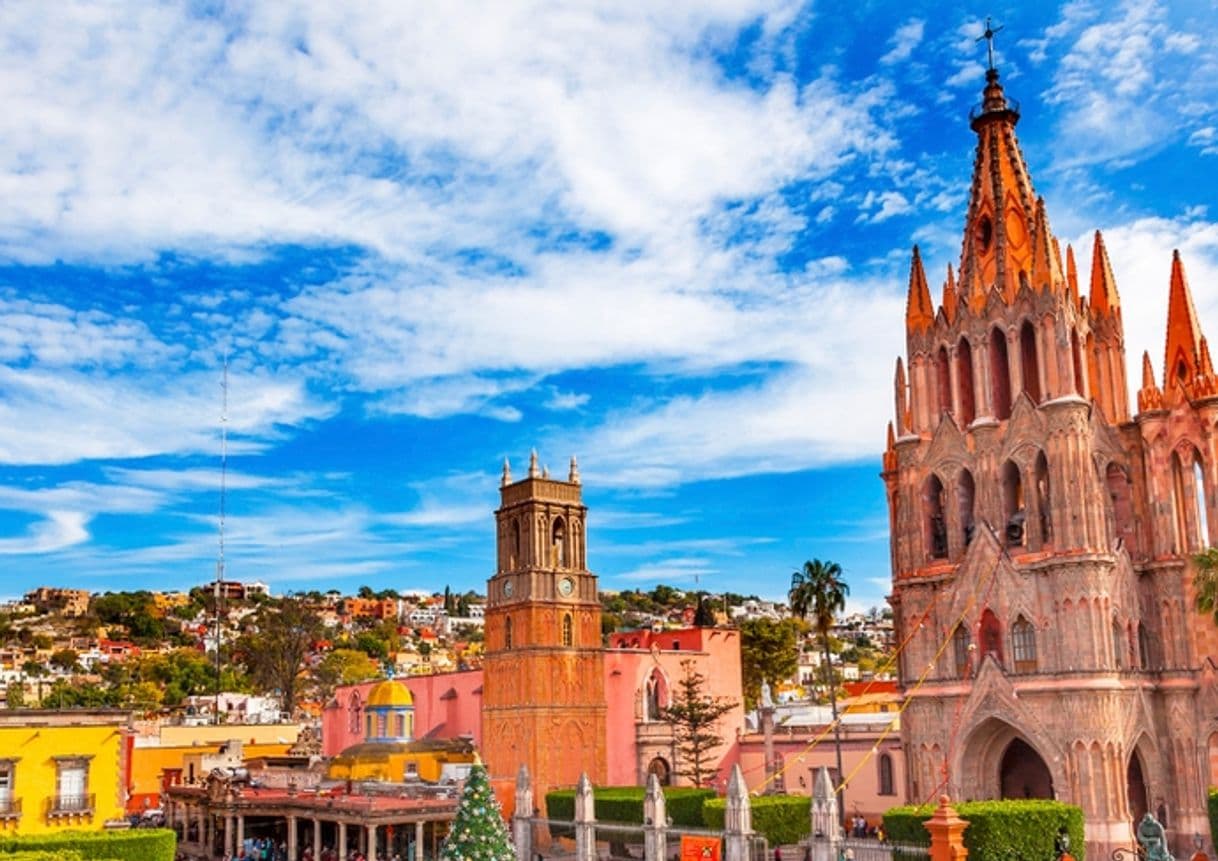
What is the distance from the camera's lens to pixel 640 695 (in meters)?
60.1

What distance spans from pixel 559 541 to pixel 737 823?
2484 centimetres

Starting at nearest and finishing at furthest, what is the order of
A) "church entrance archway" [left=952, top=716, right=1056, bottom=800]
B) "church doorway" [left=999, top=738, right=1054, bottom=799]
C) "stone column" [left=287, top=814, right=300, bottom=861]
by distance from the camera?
1. "church entrance archway" [left=952, top=716, right=1056, bottom=800]
2. "church doorway" [left=999, top=738, right=1054, bottom=799]
3. "stone column" [left=287, top=814, right=300, bottom=861]

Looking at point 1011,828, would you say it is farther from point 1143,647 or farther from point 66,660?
point 66,660

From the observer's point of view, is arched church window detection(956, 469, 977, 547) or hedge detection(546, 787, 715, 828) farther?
hedge detection(546, 787, 715, 828)

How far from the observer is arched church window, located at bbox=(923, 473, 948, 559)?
140 ft

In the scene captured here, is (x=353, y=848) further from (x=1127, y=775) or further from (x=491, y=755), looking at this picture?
(x=1127, y=775)

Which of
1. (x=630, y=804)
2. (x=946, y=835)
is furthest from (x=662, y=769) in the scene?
(x=946, y=835)

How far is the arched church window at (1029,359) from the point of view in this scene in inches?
1602

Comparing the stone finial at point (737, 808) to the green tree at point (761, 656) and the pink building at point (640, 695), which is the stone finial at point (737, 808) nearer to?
the pink building at point (640, 695)

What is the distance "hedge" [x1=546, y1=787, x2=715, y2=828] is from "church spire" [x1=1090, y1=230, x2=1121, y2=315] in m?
21.4

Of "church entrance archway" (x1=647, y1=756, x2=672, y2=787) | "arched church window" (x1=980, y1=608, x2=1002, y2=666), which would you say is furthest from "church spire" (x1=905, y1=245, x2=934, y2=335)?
"church entrance archway" (x1=647, y1=756, x2=672, y2=787)

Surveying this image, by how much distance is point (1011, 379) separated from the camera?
4091 cm

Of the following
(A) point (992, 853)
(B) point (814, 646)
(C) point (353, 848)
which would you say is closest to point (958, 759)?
(A) point (992, 853)

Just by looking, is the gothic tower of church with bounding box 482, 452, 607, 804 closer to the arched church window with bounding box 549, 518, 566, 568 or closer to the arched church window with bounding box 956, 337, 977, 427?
the arched church window with bounding box 549, 518, 566, 568
